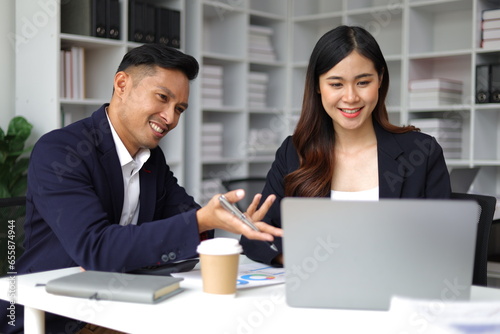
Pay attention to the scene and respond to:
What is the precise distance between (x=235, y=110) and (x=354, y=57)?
278cm

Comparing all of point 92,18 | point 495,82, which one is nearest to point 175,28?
point 92,18

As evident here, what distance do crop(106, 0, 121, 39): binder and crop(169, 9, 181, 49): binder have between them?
1.30 feet

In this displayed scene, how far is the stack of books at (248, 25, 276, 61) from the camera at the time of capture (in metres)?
4.68

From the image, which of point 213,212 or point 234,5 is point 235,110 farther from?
point 213,212

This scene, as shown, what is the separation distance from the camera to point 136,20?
361 centimetres

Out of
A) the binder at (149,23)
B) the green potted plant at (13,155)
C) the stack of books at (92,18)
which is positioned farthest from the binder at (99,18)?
the green potted plant at (13,155)

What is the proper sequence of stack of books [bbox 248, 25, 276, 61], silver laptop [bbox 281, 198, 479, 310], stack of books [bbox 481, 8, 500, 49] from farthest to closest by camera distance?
stack of books [bbox 248, 25, 276, 61] < stack of books [bbox 481, 8, 500, 49] < silver laptop [bbox 281, 198, 479, 310]

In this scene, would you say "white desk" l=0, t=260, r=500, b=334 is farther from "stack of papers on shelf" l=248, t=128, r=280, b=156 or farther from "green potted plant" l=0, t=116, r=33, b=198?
"stack of papers on shelf" l=248, t=128, r=280, b=156

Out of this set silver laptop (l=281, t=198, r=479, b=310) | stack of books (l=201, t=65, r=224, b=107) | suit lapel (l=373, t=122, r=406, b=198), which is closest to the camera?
silver laptop (l=281, t=198, r=479, b=310)

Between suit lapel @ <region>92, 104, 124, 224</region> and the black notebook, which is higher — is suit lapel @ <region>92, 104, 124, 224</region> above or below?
above

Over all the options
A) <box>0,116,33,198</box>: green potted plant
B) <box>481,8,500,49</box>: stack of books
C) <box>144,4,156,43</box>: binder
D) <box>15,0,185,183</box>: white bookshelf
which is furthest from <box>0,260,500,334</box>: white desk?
<box>481,8,500,49</box>: stack of books

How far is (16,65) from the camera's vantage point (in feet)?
11.2

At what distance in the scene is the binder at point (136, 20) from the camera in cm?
359

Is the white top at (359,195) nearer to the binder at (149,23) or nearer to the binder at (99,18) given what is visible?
the binder at (99,18)
